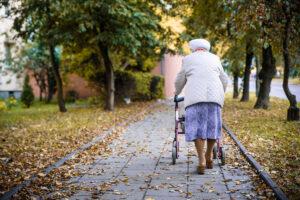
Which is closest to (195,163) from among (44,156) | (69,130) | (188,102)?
(188,102)

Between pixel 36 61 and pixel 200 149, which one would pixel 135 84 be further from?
pixel 200 149

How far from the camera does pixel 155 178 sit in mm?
7598

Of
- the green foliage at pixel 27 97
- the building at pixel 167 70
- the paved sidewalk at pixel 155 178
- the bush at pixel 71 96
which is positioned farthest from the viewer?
the building at pixel 167 70

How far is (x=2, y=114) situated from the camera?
21516 mm

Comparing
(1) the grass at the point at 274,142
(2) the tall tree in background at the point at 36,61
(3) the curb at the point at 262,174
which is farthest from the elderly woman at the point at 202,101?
(2) the tall tree in background at the point at 36,61

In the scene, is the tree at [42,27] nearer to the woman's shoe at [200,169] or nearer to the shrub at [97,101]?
the shrub at [97,101]

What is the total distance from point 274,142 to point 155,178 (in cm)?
427

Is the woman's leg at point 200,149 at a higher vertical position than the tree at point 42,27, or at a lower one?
lower

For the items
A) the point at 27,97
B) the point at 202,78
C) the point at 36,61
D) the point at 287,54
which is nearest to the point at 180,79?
the point at 202,78

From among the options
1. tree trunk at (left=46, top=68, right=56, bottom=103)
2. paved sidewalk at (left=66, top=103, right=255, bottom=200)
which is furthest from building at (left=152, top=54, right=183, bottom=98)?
paved sidewalk at (left=66, top=103, right=255, bottom=200)

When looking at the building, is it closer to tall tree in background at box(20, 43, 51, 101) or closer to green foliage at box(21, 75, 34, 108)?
tall tree in background at box(20, 43, 51, 101)

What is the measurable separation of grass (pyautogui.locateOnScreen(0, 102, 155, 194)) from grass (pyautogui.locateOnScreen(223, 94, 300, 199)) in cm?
392

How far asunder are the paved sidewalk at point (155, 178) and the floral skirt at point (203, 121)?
2.12 feet

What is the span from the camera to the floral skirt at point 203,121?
7.70 meters
